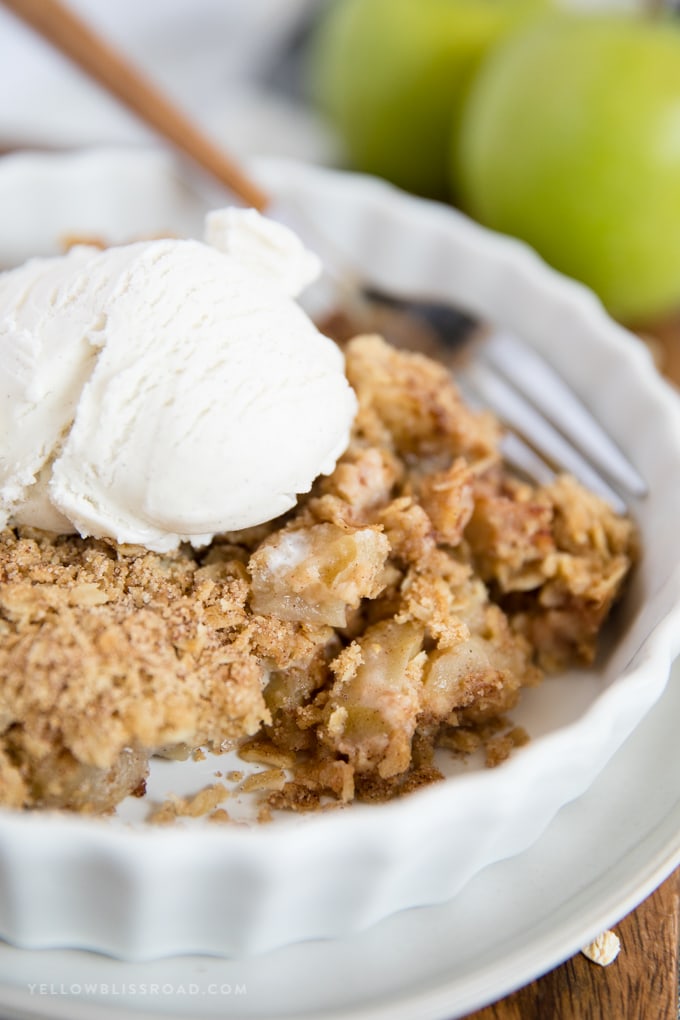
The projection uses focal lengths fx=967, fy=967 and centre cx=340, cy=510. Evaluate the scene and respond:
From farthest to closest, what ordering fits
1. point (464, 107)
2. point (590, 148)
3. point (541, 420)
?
point (464, 107) < point (590, 148) < point (541, 420)

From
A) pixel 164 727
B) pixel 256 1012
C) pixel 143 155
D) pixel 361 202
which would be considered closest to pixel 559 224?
pixel 361 202

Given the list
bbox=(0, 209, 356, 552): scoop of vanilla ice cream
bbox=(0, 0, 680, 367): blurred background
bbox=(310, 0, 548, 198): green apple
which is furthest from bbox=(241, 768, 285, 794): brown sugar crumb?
bbox=(310, 0, 548, 198): green apple

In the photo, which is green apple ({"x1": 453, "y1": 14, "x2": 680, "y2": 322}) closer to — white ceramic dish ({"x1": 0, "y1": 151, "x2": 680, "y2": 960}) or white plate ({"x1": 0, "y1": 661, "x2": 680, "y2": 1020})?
white ceramic dish ({"x1": 0, "y1": 151, "x2": 680, "y2": 960})

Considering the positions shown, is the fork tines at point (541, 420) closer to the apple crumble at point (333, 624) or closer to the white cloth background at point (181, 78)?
the apple crumble at point (333, 624)

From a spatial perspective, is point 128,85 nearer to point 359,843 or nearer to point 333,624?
point 333,624

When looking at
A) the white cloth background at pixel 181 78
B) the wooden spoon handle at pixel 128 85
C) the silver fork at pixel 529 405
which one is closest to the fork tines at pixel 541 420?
the silver fork at pixel 529 405

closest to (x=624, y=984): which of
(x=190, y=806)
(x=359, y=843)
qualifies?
(x=359, y=843)
